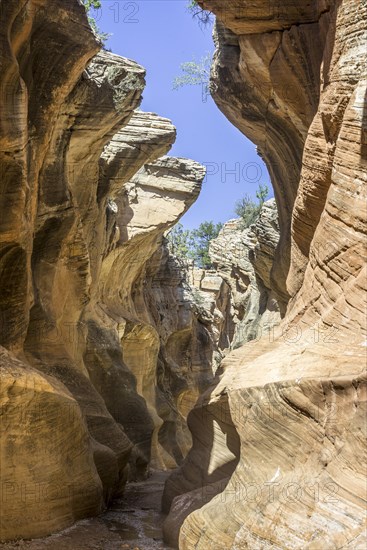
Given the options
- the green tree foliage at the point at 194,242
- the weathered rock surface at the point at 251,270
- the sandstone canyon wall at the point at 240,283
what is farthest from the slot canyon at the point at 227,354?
the green tree foliage at the point at 194,242

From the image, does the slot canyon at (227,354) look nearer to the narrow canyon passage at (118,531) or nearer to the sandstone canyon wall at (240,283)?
the narrow canyon passage at (118,531)

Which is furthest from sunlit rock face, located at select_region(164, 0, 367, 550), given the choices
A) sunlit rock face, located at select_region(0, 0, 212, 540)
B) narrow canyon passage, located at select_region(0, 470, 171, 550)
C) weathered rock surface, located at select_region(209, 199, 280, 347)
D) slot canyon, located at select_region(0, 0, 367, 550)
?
weathered rock surface, located at select_region(209, 199, 280, 347)

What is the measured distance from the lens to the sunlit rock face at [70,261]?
9.10m

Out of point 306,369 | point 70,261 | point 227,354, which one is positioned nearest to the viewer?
point 306,369

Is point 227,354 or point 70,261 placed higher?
point 70,261

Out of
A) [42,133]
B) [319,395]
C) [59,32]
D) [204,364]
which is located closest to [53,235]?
[42,133]

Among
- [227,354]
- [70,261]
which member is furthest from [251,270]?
[227,354]

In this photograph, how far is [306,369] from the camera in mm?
6770

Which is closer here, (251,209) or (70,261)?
(70,261)

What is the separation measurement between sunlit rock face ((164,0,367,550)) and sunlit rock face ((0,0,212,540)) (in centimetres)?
168

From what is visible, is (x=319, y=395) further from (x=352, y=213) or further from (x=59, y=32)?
(x=59, y=32)

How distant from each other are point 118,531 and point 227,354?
11.0 ft

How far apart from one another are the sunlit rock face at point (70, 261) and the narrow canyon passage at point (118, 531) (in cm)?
18

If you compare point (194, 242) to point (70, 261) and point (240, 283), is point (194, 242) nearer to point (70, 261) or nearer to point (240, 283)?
point (240, 283)
